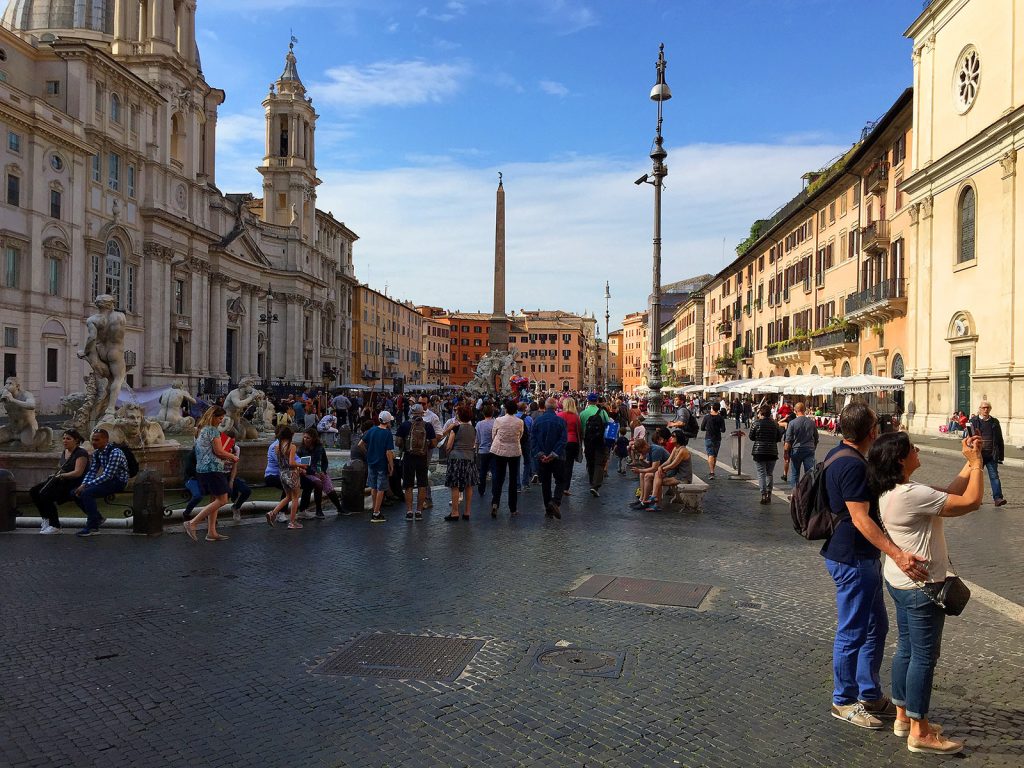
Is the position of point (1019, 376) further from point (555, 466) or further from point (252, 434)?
point (252, 434)

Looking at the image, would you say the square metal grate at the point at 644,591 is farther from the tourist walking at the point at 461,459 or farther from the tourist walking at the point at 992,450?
the tourist walking at the point at 992,450

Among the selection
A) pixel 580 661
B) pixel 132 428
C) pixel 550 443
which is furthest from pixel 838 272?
pixel 580 661

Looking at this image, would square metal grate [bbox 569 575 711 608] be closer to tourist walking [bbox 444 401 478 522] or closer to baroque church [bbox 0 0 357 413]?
tourist walking [bbox 444 401 478 522]

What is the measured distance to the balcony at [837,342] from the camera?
124ft

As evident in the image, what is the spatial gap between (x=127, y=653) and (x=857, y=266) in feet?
125

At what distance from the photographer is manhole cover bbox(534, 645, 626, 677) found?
4.91m

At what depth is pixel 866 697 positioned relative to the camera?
4160mm

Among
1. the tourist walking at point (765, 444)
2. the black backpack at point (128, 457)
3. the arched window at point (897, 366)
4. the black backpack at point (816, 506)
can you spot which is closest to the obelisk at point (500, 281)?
the arched window at point (897, 366)

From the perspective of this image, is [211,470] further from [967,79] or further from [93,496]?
[967,79]

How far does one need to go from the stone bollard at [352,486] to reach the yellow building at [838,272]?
92.0ft

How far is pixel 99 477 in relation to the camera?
9.51m

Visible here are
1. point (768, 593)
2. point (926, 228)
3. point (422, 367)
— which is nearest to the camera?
point (768, 593)

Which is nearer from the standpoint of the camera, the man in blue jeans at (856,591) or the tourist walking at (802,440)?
the man in blue jeans at (856,591)

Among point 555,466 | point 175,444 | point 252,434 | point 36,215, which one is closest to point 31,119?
point 36,215
